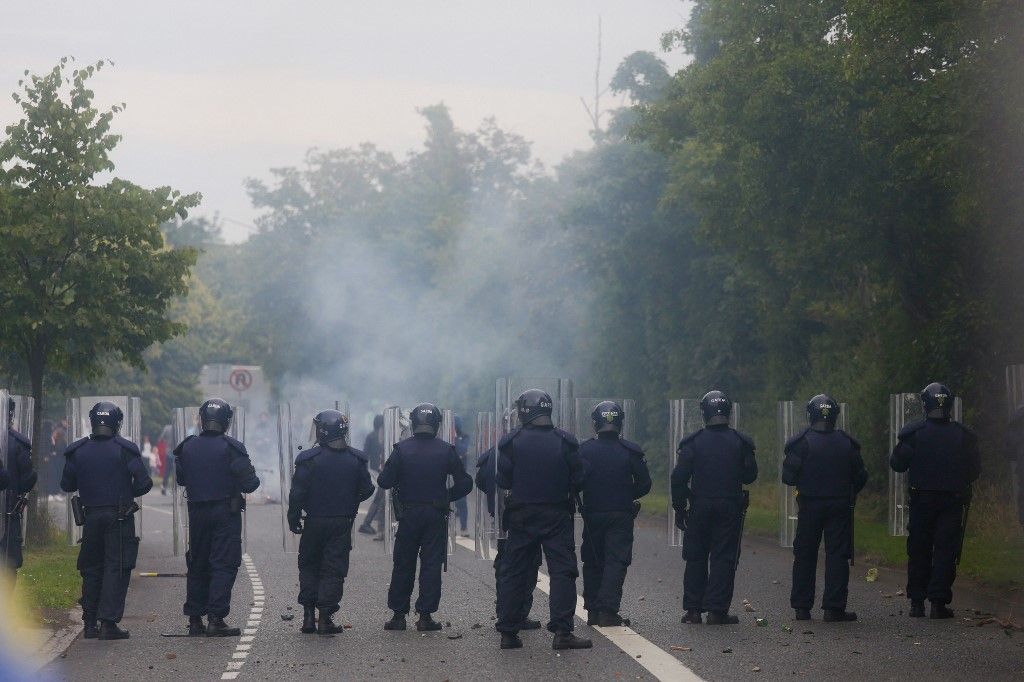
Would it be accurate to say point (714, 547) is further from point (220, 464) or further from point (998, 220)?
point (998, 220)

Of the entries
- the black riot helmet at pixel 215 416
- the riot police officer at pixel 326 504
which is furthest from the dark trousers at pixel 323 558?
the black riot helmet at pixel 215 416

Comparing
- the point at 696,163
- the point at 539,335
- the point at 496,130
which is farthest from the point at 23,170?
the point at 496,130

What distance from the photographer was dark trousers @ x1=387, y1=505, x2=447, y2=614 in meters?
14.0

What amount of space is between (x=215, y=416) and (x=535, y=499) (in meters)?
2.97

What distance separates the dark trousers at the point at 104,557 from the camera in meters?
13.6

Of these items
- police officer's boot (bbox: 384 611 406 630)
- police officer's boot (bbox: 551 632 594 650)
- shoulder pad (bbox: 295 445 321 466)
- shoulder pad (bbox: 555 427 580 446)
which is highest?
shoulder pad (bbox: 555 427 580 446)

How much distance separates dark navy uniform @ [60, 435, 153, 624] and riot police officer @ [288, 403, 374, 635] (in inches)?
49.7

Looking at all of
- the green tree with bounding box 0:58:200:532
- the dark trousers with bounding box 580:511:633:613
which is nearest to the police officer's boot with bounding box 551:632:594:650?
the dark trousers with bounding box 580:511:633:613

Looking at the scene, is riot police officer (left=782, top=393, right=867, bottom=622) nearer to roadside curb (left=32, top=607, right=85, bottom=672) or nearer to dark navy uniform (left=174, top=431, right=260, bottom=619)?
dark navy uniform (left=174, top=431, right=260, bottom=619)

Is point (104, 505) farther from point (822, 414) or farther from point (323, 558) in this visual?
point (822, 414)

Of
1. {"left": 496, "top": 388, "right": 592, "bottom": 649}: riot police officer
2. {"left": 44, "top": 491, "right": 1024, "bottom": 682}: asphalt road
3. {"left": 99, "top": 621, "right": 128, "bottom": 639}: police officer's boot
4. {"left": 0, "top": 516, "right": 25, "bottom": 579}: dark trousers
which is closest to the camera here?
{"left": 44, "top": 491, "right": 1024, "bottom": 682}: asphalt road

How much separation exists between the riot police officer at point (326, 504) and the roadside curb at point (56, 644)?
1.86 metres

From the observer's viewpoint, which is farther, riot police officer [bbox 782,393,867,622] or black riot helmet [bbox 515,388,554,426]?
riot police officer [bbox 782,393,867,622]

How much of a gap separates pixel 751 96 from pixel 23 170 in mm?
10100
